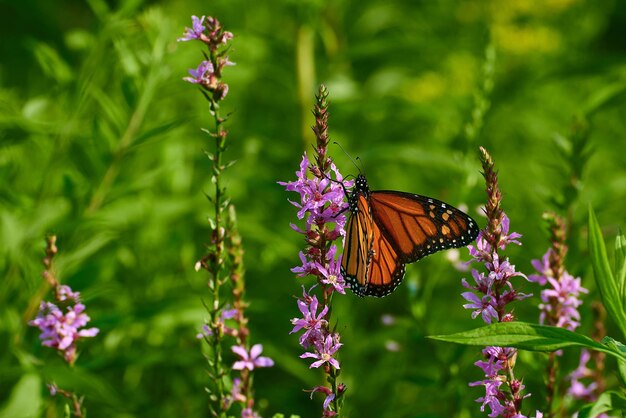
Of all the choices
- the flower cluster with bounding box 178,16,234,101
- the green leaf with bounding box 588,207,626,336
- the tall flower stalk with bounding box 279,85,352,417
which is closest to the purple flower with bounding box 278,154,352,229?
the tall flower stalk with bounding box 279,85,352,417

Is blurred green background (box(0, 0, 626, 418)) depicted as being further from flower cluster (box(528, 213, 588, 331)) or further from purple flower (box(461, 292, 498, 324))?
purple flower (box(461, 292, 498, 324))

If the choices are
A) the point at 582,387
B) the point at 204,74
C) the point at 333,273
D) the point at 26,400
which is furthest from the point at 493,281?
the point at 26,400

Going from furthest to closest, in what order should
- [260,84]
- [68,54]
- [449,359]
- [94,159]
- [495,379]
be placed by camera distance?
[260,84], [68,54], [94,159], [449,359], [495,379]

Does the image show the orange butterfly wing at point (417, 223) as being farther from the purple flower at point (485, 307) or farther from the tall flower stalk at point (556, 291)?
the purple flower at point (485, 307)

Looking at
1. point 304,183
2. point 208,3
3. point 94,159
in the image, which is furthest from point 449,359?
point 208,3

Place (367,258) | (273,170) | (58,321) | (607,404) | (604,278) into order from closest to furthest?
1. (607,404)
2. (604,278)
3. (58,321)
4. (367,258)
5. (273,170)

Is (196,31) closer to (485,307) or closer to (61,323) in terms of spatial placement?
(61,323)

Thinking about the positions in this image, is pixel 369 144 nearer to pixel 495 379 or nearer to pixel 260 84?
pixel 260 84

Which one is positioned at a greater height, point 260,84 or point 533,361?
point 260,84
